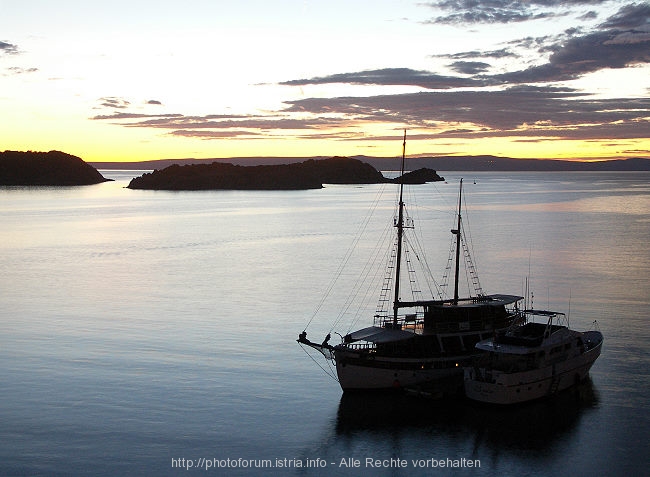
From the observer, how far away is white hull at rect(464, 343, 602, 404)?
27672mm

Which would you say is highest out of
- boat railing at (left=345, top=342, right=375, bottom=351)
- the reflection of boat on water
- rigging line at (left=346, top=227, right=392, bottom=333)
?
boat railing at (left=345, top=342, right=375, bottom=351)

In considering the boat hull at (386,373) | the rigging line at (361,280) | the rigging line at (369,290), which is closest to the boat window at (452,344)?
the boat hull at (386,373)

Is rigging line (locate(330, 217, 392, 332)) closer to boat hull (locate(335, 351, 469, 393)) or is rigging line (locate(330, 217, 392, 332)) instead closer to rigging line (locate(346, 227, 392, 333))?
rigging line (locate(346, 227, 392, 333))

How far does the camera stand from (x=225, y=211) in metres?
156

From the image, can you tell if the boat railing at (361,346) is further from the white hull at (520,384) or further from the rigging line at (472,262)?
the rigging line at (472,262)

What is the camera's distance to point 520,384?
27.8m

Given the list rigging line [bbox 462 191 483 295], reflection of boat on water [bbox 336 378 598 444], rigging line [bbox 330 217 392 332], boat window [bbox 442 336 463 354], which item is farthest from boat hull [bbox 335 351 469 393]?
rigging line [bbox 462 191 483 295]

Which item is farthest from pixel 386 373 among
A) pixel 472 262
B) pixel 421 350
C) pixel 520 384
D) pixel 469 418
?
pixel 472 262

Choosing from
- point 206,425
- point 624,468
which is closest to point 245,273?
point 206,425

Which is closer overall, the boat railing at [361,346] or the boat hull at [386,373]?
the boat hull at [386,373]

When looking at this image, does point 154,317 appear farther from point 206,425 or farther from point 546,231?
point 546,231

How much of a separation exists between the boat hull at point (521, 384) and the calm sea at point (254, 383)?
502 millimetres

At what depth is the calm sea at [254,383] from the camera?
2352 cm

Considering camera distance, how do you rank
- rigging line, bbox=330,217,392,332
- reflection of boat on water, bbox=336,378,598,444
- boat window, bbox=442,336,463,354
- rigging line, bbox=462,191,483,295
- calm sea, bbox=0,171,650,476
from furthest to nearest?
1. rigging line, bbox=462,191,483,295
2. rigging line, bbox=330,217,392,332
3. boat window, bbox=442,336,463,354
4. reflection of boat on water, bbox=336,378,598,444
5. calm sea, bbox=0,171,650,476
